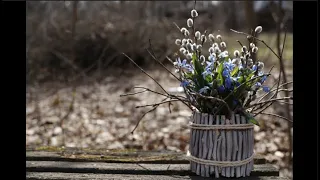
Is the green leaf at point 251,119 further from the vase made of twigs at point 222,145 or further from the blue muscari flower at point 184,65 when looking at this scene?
the blue muscari flower at point 184,65

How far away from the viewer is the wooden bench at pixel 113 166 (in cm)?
164

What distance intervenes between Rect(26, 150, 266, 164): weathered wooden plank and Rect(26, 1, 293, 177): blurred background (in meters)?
1.86

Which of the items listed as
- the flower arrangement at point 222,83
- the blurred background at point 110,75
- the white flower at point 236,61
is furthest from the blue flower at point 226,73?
the blurred background at point 110,75

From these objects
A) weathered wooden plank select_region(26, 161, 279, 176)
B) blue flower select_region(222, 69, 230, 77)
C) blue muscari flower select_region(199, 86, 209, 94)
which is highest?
blue flower select_region(222, 69, 230, 77)

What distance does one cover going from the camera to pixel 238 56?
1700mm

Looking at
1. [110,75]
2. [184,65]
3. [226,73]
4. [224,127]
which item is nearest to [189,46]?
[184,65]

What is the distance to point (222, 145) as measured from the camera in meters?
1.55

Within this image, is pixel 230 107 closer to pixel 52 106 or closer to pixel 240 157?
pixel 240 157

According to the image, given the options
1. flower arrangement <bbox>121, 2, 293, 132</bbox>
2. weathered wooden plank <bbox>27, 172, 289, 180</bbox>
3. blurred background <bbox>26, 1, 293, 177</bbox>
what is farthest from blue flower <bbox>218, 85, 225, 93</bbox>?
blurred background <bbox>26, 1, 293, 177</bbox>

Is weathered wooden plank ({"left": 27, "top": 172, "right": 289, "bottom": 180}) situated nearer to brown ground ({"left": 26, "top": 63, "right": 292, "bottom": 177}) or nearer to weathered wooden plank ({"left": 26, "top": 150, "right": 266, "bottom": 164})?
weathered wooden plank ({"left": 26, "top": 150, "right": 266, "bottom": 164})

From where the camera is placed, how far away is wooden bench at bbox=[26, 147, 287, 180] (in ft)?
5.37

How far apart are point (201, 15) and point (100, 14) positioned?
1246 millimetres

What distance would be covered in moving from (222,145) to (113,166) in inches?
17.9
